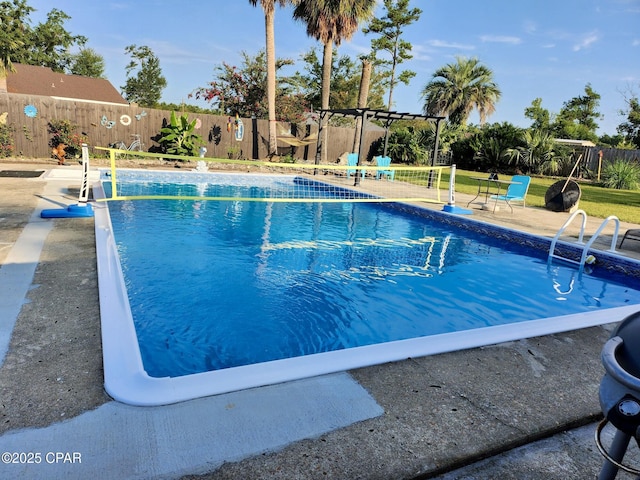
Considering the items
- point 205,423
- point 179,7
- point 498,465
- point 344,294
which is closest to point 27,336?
point 205,423

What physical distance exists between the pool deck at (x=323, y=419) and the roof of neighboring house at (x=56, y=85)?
31.3 metres

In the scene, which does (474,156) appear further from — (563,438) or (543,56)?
(563,438)

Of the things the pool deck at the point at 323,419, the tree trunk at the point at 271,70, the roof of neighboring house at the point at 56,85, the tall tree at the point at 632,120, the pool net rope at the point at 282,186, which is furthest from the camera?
the tall tree at the point at 632,120

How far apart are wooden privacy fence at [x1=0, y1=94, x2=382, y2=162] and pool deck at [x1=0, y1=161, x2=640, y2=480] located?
50.8 feet

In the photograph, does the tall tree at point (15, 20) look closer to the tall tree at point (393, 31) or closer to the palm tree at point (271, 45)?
the palm tree at point (271, 45)

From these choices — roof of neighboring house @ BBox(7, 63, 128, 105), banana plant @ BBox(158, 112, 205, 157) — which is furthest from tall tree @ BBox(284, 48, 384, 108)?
banana plant @ BBox(158, 112, 205, 157)

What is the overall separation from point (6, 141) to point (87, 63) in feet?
126

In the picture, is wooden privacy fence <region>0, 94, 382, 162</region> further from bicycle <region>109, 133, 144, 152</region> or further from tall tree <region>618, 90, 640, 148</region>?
tall tree <region>618, 90, 640, 148</region>

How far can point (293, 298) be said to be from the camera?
4.98 metres

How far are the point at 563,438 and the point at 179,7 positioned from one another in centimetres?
3177

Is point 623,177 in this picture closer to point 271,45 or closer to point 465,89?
point 465,89

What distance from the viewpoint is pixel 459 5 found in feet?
92.2

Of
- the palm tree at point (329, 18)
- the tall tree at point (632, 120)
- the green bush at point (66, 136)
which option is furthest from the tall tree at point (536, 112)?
the green bush at point (66, 136)

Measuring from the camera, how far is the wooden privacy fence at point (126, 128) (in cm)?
1535
